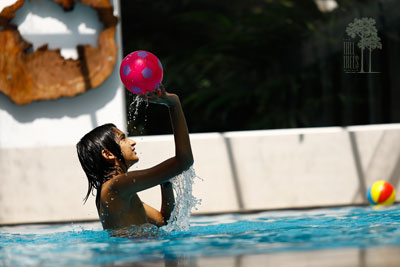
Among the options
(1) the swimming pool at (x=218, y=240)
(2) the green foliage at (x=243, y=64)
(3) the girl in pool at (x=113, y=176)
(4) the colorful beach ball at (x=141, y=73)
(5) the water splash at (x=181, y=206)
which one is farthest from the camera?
(2) the green foliage at (x=243, y=64)

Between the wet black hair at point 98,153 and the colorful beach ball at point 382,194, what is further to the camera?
the colorful beach ball at point 382,194

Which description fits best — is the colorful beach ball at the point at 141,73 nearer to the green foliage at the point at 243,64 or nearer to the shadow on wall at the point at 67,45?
the shadow on wall at the point at 67,45

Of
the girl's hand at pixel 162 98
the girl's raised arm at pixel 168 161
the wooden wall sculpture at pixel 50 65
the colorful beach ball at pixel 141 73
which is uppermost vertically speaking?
the wooden wall sculpture at pixel 50 65

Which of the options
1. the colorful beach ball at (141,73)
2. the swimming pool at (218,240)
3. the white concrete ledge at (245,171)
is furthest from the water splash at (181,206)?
the white concrete ledge at (245,171)

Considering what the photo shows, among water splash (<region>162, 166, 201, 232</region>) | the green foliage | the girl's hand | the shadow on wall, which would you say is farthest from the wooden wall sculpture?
the girl's hand

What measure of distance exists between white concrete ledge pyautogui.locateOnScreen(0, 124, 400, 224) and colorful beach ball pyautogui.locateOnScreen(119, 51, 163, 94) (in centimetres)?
268

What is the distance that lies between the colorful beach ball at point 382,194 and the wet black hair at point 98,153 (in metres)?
3.12

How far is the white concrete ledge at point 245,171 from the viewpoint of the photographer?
673cm

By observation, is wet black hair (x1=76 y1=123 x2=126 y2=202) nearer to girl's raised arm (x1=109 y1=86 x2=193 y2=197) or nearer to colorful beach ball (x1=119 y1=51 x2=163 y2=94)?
girl's raised arm (x1=109 y1=86 x2=193 y2=197)

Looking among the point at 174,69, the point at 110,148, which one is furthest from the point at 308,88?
the point at 110,148

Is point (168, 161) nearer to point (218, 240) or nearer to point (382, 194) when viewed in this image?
point (218, 240)

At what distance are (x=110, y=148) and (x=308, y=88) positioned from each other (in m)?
6.90

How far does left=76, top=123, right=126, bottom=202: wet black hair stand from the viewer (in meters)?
4.43

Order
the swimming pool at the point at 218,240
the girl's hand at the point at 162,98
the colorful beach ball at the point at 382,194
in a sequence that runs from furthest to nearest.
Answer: the colorful beach ball at the point at 382,194 < the girl's hand at the point at 162,98 < the swimming pool at the point at 218,240
